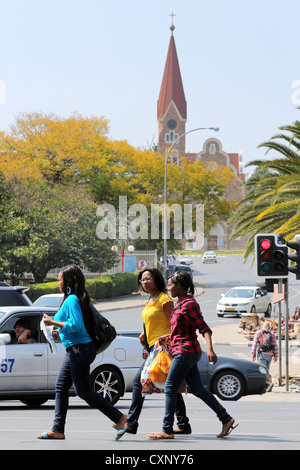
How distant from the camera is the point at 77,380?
24.1 feet

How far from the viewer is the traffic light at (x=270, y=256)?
1560 cm

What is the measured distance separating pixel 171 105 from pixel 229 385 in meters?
A: 125

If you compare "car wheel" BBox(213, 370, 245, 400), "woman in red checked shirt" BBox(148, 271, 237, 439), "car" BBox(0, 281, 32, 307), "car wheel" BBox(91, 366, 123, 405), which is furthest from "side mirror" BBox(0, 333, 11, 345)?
"car wheel" BBox(213, 370, 245, 400)

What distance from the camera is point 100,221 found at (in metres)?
54.7

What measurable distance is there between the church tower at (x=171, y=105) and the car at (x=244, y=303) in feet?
315

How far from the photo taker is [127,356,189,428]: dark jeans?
25.7 ft

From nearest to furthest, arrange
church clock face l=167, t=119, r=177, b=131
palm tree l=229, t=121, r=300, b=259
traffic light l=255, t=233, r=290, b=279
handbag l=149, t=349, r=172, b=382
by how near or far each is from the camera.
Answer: handbag l=149, t=349, r=172, b=382, traffic light l=255, t=233, r=290, b=279, palm tree l=229, t=121, r=300, b=259, church clock face l=167, t=119, r=177, b=131

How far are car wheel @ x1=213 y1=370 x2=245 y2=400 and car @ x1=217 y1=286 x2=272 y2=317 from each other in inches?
943

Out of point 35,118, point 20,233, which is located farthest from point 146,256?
point 20,233

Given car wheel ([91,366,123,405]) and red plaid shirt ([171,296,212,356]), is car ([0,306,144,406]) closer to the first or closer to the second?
car wheel ([91,366,123,405])

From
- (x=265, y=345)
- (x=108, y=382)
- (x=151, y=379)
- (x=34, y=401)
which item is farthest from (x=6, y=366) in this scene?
(x=265, y=345)

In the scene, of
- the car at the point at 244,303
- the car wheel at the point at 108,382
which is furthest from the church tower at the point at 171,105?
the car wheel at the point at 108,382

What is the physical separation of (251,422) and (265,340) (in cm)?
792
